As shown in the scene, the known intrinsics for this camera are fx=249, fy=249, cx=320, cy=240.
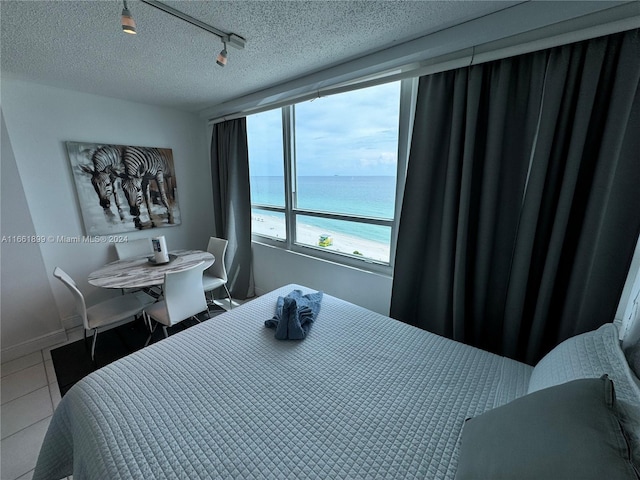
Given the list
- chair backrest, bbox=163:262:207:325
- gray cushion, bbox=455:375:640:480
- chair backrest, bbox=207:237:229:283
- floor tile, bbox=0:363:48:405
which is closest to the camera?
gray cushion, bbox=455:375:640:480

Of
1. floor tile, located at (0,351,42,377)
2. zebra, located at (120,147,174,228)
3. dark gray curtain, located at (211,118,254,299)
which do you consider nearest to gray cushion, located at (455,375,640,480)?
dark gray curtain, located at (211,118,254,299)

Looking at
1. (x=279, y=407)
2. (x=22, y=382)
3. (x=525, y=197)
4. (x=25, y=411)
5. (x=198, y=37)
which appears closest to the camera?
(x=279, y=407)

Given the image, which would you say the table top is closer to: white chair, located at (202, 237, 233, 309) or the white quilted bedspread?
white chair, located at (202, 237, 233, 309)

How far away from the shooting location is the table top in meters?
1.91

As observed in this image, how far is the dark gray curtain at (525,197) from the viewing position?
1.15m

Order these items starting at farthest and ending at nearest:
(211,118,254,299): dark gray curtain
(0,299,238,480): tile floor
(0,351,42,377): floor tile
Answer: (211,118,254,299): dark gray curtain, (0,351,42,377): floor tile, (0,299,238,480): tile floor

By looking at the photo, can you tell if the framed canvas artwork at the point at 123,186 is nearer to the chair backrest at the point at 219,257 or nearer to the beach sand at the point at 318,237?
the chair backrest at the point at 219,257

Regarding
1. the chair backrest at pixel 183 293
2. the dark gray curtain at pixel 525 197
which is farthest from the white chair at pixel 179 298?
the dark gray curtain at pixel 525 197

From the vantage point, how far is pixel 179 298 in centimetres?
200

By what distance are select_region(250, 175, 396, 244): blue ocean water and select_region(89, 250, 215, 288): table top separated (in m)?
1.13

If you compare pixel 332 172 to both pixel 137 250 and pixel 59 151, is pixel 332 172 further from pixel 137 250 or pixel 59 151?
pixel 59 151

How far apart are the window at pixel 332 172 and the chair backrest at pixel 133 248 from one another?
4.21ft

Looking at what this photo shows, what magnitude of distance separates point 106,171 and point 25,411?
210cm

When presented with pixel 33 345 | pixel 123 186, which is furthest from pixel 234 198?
pixel 33 345
